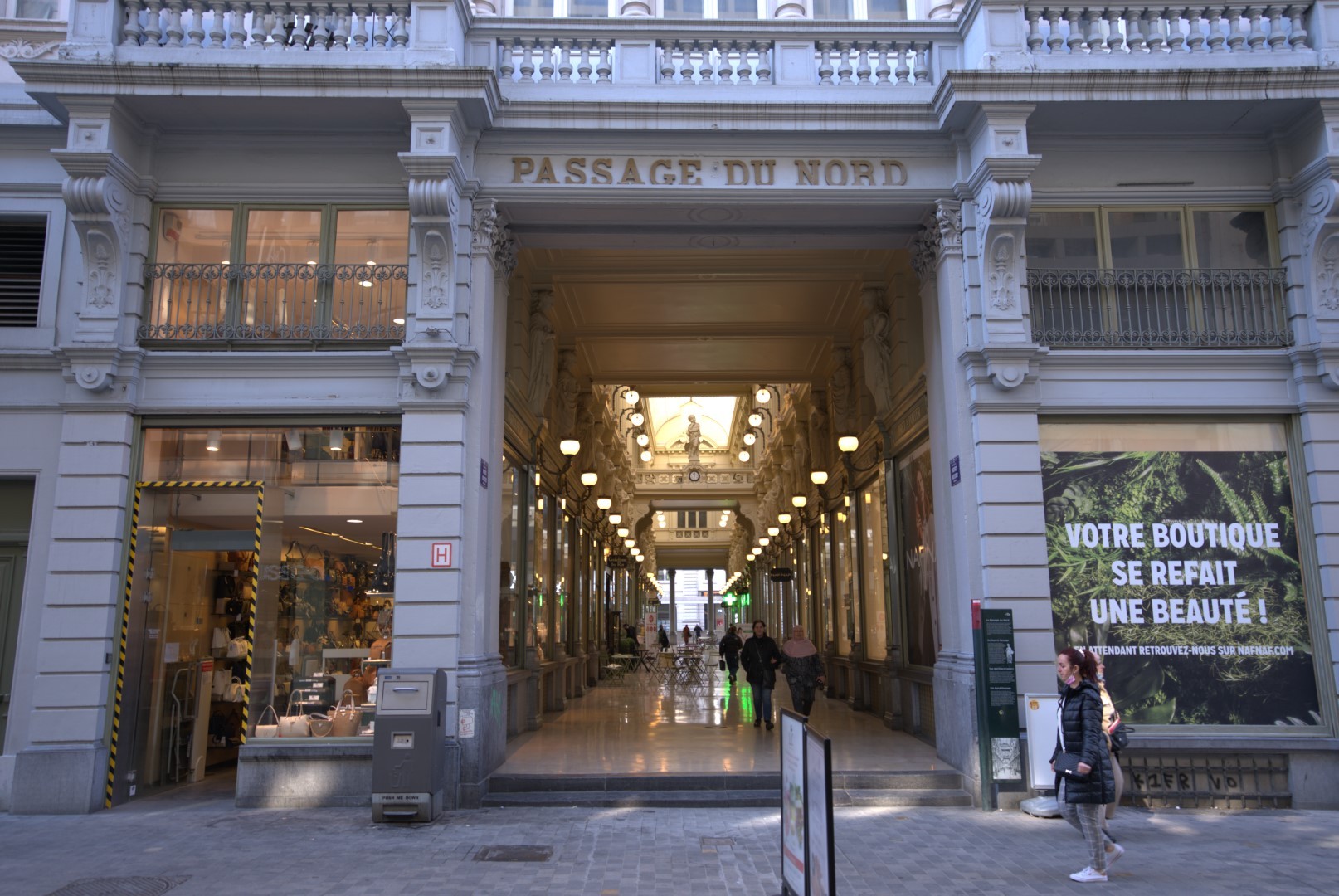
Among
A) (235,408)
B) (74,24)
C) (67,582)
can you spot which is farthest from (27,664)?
(74,24)

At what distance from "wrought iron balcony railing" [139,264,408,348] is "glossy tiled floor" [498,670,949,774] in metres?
5.39

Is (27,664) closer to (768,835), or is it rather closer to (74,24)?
(74,24)

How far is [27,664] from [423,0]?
8.47 metres

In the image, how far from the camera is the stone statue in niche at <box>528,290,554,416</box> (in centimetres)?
1598

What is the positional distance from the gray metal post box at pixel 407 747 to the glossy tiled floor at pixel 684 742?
5.31 feet

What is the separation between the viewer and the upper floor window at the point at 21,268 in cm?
1144

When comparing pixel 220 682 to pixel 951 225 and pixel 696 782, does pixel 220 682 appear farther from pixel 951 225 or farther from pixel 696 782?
pixel 951 225

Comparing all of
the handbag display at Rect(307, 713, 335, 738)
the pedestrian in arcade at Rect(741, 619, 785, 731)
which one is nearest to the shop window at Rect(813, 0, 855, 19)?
the pedestrian in arcade at Rect(741, 619, 785, 731)

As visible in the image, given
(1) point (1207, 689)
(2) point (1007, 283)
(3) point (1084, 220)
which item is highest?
(3) point (1084, 220)

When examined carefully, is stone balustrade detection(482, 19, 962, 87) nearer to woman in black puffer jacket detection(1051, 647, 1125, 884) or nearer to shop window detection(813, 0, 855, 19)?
shop window detection(813, 0, 855, 19)

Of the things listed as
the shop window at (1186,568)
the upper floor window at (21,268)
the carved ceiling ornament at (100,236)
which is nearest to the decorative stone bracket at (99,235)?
the carved ceiling ornament at (100,236)

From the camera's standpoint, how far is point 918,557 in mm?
14594

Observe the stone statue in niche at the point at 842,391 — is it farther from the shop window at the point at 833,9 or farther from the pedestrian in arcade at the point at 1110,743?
the pedestrian in arcade at the point at 1110,743

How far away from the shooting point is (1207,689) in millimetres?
10758
